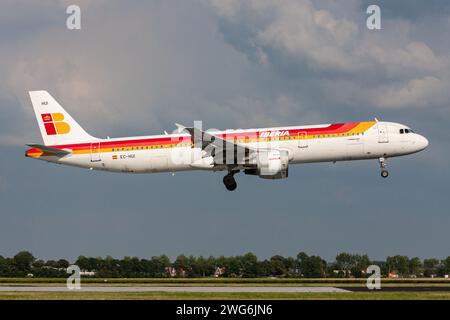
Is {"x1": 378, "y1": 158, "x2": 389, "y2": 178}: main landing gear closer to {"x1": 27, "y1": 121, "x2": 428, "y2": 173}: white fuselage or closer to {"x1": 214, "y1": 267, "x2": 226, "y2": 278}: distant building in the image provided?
{"x1": 27, "y1": 121, "x2": 428, "y2": 173}: white fuselage

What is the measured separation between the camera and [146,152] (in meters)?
67.7

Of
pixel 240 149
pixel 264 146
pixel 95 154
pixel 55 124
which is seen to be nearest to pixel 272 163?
pixel 264 146

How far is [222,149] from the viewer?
215ft

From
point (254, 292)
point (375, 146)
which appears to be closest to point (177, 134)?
point (375, 146)

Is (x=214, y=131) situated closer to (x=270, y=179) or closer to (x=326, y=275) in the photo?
(x=270, y=179)

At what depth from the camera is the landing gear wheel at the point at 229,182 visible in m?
68.4

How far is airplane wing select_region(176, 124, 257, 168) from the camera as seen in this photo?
209 feet

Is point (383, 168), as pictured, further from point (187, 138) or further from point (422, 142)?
point (187, 138)

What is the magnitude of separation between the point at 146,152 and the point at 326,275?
3025cm

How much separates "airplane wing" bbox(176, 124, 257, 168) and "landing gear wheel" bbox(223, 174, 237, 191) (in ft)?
5.70

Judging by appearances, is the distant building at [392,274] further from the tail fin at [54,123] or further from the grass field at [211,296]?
the grass field at [211,296]

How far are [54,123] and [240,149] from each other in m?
20.8
